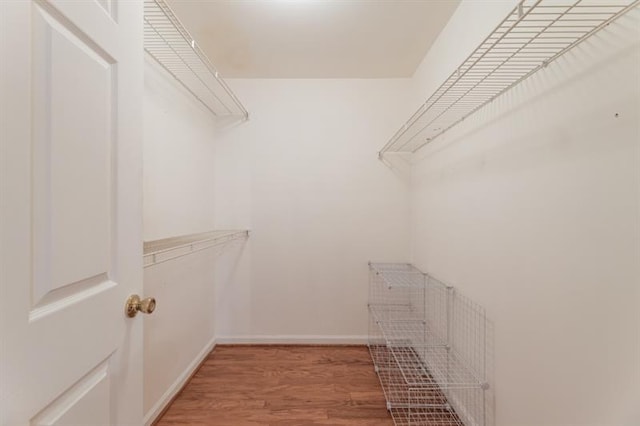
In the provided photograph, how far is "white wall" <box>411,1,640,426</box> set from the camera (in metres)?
0.81

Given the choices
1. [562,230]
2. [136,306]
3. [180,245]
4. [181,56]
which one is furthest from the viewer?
[181,56]

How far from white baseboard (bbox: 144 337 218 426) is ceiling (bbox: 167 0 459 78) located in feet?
7.55

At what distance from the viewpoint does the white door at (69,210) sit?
0.52 metres

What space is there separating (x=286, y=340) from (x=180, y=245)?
1516 millimetres

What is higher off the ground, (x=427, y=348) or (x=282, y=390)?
(x=427, y=348)

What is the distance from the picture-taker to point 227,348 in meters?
2.58

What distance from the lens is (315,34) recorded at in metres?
2.01

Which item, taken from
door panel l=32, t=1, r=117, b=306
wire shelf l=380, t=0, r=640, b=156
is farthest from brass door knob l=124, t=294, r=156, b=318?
wire shelf l=380, t=0, r=640, b=156

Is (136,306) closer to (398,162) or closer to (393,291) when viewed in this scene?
(393,291)

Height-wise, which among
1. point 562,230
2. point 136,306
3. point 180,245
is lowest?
point 136,306

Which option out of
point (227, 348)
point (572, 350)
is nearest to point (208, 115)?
point (227, 348)

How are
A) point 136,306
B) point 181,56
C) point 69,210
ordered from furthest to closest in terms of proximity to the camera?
point 181,56 → point 136,306 → point 69,210

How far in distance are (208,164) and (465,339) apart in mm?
2240

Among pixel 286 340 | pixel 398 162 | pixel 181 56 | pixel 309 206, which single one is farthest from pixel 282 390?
pixel 181 56
